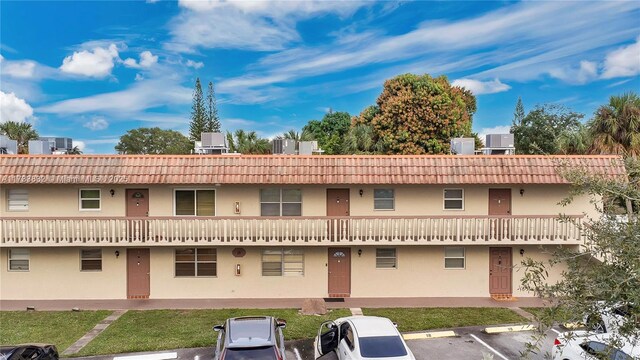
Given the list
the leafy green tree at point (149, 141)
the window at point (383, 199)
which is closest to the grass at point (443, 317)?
the window at point (383, 199)

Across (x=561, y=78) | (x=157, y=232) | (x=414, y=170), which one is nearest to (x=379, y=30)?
(x=561, y=78)

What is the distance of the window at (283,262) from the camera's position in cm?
1928

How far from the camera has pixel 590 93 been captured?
3853 centimetres

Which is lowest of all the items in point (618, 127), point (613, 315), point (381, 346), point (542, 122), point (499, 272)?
Answer: point (499, 272)

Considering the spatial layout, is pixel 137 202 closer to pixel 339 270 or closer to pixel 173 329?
pixel 173 329

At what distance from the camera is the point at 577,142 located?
27875 mm

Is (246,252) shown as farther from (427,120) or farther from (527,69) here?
(527,69)

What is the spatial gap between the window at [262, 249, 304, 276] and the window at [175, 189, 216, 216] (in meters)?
3.12

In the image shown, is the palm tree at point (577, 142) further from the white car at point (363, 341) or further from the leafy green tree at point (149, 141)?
the leafy green tree at point (149, 141)

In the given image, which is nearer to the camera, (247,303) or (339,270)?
(247,303)

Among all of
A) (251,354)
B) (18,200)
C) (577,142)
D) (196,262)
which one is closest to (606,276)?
(251,354)

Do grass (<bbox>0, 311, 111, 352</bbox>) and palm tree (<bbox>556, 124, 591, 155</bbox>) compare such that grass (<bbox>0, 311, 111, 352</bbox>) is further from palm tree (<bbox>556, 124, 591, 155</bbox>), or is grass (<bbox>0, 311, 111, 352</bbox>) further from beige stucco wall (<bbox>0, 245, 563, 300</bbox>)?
palm tree (<bbox>556, 124, 591, 155</bbox>)

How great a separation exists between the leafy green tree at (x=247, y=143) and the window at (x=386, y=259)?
18.1 metres

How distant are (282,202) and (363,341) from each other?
9265 mm
